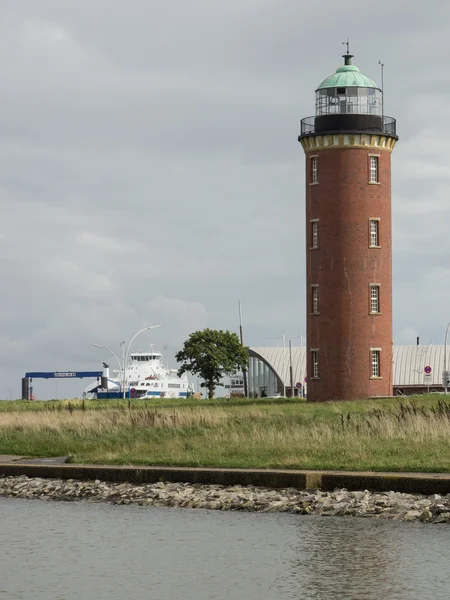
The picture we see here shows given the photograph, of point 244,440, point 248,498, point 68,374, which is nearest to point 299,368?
point 68,374

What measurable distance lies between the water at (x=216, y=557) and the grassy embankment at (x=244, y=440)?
4.64 metres

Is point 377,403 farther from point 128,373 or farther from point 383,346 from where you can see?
point 128,373

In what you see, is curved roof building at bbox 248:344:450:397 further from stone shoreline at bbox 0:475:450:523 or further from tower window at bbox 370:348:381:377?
stone shoreline at bbox 0:475:450:523

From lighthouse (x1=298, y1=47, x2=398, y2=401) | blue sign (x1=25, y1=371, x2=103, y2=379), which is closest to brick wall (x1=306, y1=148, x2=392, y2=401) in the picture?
lighthouse (x1=298, y1=47, x2=398, y2=401)

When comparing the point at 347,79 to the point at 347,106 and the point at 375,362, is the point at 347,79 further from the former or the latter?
the point at 375,362

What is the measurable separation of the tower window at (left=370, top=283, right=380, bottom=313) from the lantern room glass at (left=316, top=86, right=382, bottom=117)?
8813mm

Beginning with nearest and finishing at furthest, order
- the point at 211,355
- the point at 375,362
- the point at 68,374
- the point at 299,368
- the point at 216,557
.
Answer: the point at 216,557, the point at 375,362, the point at 211,355, the point at 299,368, the point at 68,374

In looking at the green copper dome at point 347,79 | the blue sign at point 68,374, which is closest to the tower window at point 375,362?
the green copper dome at point 347,79

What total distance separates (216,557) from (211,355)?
76343 millimetres

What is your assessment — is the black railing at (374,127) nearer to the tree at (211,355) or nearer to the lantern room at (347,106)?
the lantern room at (347,106)

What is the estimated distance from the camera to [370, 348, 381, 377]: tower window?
5644 cm

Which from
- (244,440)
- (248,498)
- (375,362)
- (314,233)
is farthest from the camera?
(314,233)

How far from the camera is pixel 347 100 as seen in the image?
57.8 m

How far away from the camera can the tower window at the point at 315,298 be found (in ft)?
188
